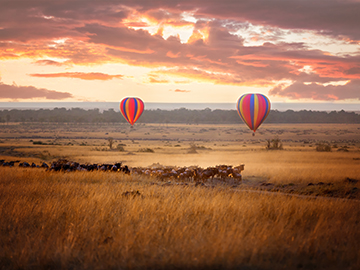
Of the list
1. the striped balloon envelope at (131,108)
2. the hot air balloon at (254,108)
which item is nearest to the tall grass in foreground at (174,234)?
the hot air balloon at (254,108)

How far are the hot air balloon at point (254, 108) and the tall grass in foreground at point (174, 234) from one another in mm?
26318

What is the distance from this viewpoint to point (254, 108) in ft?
119

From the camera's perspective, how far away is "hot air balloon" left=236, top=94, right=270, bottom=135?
118 feet

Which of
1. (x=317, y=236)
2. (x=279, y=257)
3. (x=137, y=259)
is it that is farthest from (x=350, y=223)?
(x=137, y=259)

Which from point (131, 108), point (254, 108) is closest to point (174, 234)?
point (254, 108)

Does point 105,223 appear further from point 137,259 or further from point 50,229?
point 137,259

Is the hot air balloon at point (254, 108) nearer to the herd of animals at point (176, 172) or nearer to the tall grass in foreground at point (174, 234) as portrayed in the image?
the herd of animals at point (176, 172)

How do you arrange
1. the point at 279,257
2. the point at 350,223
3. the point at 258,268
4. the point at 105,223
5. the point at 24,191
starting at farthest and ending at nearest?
the point at 24,191 < the point at 350,223 < the point at 105,223 < the point at 279,257 < the point at 258,268

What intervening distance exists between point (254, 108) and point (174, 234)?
100ft

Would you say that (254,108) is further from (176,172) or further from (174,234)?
(174,234)

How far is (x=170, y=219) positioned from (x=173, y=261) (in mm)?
2346

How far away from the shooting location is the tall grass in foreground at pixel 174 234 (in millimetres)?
6184

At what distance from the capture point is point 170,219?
840cm

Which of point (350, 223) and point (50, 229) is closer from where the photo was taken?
point (50, 229)
